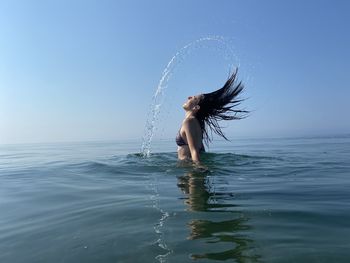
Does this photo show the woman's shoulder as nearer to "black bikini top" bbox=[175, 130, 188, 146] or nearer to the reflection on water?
"black bikini top" bbox=[175, 130, 188, 146]

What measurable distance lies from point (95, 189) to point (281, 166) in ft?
16.9

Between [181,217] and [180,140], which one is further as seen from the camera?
[180,140]

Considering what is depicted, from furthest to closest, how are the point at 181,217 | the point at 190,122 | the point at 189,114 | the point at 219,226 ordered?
the point at 189,114, the point at 190,122, the point at 181,217, the point at 219,226

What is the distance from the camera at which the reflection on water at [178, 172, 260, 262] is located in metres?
3.79

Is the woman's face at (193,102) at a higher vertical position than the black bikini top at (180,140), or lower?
higher

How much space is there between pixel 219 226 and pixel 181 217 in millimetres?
684

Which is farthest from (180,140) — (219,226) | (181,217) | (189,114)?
(219,226)

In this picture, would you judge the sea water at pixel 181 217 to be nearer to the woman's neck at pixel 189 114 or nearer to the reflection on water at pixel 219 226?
the reflection on water at pixel 219 226

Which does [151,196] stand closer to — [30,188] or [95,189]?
[95,189]

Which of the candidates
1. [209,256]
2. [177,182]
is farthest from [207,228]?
[177,182]

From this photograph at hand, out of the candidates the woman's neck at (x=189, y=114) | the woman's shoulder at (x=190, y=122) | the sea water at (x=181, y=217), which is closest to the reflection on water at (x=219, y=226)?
the sea water at (x=181, y=217)

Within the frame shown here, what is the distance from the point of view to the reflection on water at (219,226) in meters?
3.79

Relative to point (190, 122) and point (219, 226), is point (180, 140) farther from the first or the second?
point (219, 226)

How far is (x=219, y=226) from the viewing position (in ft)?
15.4
